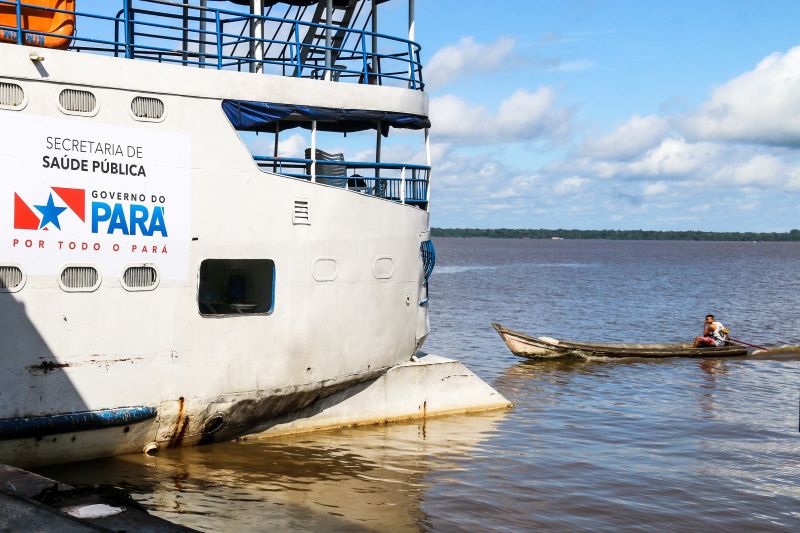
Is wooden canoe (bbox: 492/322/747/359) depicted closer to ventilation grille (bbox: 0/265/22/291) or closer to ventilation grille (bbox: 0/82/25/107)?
ventilation grille (bbox: 0/265/22/291)

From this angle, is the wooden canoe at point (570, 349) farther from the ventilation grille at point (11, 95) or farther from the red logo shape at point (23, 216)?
the ventilation grille at point (11, 95)

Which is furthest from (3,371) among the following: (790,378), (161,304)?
(790,378)

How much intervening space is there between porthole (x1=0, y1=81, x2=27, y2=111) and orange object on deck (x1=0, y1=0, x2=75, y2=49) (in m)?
1.55

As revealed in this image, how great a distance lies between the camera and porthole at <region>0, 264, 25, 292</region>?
9.77 meters

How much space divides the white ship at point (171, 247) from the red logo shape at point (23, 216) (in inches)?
0.7

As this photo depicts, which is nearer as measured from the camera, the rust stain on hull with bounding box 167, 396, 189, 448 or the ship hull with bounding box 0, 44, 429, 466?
the ship hull with bounding box 0, 44, 429, 466

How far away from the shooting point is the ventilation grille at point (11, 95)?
977cm

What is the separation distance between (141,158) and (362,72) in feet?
13.1

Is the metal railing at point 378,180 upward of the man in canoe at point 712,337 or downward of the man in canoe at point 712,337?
upward

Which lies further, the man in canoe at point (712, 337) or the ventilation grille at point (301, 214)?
the man in canoe at point (712, 337)

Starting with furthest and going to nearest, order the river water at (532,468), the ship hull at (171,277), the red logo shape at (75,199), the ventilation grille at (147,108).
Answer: the ventilation grille at (147,108) → the river water at (532,468) → the red logo shape at (75,199) → the ship hull at (171,277)

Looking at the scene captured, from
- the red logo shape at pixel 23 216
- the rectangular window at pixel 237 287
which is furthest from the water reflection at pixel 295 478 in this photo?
the red logo shape at pixel 23 216

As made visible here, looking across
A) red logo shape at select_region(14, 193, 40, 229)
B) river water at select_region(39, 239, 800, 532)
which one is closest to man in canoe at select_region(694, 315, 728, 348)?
river water at select_region(39, 239, 800, 532)

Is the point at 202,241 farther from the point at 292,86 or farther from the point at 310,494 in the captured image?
the point at 310,494
